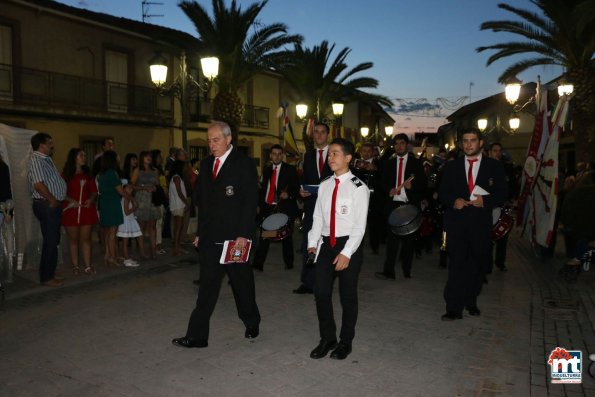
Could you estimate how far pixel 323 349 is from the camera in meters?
4.72

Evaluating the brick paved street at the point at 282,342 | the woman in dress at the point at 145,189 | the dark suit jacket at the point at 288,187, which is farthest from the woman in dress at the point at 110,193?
the dark suit jacket at the point at 288,187

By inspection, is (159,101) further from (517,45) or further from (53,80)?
(517,45)

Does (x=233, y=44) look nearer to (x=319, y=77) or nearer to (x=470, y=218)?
(x=319, y=77)

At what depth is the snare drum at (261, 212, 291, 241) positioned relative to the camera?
7410 mm

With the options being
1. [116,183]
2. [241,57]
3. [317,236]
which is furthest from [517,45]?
[317,236]

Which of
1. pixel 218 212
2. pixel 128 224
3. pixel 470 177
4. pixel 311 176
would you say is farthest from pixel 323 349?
pixel 128 224

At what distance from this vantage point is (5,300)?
6816 mm

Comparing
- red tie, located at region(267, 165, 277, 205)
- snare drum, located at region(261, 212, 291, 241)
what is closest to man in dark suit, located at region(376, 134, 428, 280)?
snare drum, located at region(261, 212, 291, 241)

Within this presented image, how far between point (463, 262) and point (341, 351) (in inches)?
76.9

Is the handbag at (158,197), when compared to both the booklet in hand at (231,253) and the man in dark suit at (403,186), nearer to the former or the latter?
the man in dark suit at (403,186)

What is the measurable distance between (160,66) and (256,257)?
7308 millimetres

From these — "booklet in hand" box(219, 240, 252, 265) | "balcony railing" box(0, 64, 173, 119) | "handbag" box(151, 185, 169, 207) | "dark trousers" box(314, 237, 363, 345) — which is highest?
"balcony railing" box(0, 64, 173, 119)

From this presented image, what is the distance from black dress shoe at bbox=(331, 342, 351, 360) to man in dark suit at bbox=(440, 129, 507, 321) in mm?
1622

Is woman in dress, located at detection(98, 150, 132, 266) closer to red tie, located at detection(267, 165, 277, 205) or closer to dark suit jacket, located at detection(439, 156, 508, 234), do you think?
red tie, located at detection(267, 165, 277, 205)
